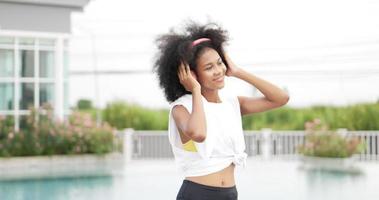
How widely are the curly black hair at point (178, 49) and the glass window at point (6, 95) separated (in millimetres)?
9220

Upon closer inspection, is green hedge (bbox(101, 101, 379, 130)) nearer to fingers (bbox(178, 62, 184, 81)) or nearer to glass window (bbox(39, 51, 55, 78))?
glass window (bbox(39, 51, 55, 78))

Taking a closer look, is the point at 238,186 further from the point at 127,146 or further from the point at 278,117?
the point at 278,117

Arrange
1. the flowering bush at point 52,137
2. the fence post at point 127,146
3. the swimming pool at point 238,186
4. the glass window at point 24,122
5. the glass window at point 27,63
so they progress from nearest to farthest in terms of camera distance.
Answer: the swimming pool at point 238,186
the flowering bush at point 52,137
the glass window at point 24,122
the glass window at point 27,63
the fence post at point 127,146

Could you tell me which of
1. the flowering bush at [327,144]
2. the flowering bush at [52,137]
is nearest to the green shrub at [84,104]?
the flowering bush at [52,137]

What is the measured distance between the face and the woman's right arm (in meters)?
0.03

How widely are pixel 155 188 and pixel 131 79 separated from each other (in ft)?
40.8

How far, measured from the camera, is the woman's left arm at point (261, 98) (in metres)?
2.29

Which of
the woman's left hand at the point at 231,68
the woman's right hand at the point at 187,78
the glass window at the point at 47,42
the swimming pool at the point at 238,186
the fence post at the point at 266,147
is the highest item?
the glass window at the point at 47,42

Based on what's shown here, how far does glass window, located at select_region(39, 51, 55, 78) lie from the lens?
37.4ft

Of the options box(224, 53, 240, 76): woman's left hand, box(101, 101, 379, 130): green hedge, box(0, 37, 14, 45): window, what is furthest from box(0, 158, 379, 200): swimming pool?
box(224, 53, 240, 76): woman's left hand

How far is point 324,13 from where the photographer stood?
20.3 meters

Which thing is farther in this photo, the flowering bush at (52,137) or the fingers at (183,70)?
the flowering bush at (52,137)

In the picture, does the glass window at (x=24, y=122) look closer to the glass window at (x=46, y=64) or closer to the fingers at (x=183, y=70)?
the glass window at (x=46, y=64)

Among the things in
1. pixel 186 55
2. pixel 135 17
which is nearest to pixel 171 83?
pixel 186 55
